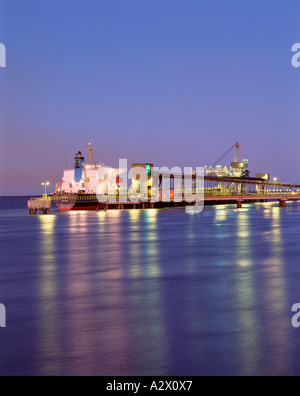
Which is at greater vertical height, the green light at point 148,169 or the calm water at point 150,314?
the green light at point 148,169

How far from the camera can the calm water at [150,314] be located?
360 inches

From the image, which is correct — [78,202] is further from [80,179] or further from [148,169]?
[148,169]

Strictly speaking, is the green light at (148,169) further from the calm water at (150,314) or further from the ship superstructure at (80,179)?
the calm water at (150,314)

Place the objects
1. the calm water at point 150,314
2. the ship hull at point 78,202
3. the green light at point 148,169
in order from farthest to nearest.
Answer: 1. the green light at point 148,169
2. the ship hull at point 78,202
3. the calm water at point 150,314

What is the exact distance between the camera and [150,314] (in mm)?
A: 13031

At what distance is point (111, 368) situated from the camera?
8.82 metres

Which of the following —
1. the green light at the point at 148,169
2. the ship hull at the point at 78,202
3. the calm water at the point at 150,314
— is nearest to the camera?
the calm water at the point at 150,314

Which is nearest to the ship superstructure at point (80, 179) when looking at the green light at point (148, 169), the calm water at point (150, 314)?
the green light at point (148, 169)

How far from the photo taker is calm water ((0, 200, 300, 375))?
916cm

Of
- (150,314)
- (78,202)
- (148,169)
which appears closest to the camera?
(150,314)

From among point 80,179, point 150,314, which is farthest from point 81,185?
point 150,314

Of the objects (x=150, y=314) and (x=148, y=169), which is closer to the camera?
(x=150, y=314)

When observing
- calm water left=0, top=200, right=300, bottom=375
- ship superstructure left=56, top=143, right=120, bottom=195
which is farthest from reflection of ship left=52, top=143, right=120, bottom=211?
calm water left=0, top=200, right=300, bottom=375
